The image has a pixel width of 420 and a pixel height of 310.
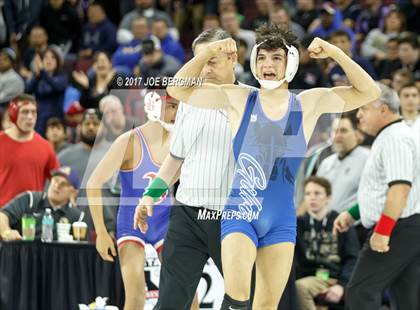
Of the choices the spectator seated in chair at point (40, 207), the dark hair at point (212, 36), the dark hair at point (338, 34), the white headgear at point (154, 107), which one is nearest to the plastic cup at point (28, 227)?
the spectator seated in chair at point (40, 207)

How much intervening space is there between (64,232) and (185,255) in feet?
8.60

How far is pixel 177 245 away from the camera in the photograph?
266 inches

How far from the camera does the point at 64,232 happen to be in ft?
29.9

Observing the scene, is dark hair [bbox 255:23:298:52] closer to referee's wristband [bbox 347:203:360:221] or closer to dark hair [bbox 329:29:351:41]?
referee's wristband [bbox 347:203:360:221]

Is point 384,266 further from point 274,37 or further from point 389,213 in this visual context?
point 274,37

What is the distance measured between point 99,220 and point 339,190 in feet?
11.2

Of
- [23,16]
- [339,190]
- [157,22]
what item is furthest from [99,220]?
[23,16]

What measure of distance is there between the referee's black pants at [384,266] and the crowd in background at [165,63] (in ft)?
3.44

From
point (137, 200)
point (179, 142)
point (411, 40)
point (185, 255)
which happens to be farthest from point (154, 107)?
point (411, 40)

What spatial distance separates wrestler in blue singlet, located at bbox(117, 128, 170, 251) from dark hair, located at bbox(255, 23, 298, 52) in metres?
1.50

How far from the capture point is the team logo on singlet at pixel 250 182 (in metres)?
6.52

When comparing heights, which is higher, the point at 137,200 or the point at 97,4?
the point at 97,4

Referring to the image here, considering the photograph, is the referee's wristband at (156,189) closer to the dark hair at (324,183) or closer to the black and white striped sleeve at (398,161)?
the black and white striped sleeve at (398,161)

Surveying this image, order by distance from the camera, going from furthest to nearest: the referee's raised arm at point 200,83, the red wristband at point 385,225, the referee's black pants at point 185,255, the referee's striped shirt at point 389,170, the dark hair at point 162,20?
the dark hair at point 162,20, the referee's striped shirt at point 389,170, the red wristband at point 385,225, the referee's black pants at point 185,255, the referee's raised arm at point 200,83
